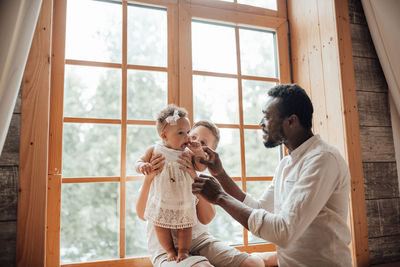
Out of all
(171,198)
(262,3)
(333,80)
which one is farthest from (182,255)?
(262,3)

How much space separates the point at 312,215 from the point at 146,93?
1.20 metres

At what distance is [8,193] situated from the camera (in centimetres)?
136

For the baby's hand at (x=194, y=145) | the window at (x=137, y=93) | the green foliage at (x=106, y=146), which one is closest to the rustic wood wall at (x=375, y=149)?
the window at (x=137, y=93)

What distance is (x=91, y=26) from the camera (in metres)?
1.85

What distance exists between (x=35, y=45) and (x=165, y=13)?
0.85 meters

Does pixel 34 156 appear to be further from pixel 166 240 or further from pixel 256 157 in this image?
pixel 256 157

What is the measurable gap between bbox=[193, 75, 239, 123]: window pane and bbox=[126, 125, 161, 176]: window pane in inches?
12.7

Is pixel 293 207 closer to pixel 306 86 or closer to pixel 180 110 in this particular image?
pixel 180 110

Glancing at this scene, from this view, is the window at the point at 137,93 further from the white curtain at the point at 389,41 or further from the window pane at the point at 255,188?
the white curtain at the point at 389,41

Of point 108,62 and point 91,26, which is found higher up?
point 91,26

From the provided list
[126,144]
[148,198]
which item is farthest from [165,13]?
[148,198]

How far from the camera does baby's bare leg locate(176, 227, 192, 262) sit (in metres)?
1.38

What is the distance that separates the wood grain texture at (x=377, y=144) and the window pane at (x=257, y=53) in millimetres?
764

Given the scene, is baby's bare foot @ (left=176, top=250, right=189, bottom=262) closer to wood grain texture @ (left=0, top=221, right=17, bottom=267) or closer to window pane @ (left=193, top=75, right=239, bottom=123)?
wood grain texture @ (left=0, top=221, right=17, bottom=267)
